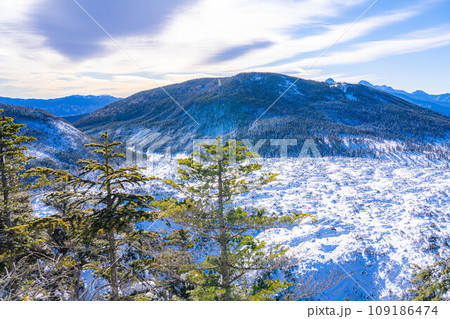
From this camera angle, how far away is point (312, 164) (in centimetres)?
3516

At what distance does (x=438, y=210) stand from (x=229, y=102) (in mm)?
91164

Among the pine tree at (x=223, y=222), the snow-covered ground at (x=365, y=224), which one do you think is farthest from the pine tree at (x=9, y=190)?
the snow-covered ground at (x=365, y=224)

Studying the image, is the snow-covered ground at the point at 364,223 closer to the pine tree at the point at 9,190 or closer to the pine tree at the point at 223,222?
the pine tree at the point at 223,222

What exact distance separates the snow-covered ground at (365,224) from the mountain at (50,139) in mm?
39324

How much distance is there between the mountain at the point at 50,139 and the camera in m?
42.1

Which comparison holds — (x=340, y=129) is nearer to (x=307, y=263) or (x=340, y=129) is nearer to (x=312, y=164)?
(x=312, y=164)

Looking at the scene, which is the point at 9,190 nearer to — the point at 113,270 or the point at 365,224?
the point at 113,270

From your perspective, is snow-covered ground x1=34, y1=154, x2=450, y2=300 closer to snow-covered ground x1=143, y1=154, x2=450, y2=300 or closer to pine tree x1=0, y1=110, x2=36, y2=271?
snow-covered ground x1=143, y1=154, x2=450, y2=300

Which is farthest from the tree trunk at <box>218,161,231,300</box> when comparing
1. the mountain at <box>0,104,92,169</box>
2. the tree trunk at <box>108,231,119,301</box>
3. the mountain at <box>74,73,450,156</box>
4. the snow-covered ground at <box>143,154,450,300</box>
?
the mountain at <box>0,104,92,169</box>

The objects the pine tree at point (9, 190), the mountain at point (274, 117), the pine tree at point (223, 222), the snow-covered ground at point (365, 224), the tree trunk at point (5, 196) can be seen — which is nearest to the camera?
the pine tree at point (223, 222)

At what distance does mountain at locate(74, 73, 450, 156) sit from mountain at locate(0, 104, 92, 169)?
17.9m

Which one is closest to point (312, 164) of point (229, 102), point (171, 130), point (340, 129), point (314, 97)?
point (340, 129)

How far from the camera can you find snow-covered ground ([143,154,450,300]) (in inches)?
458

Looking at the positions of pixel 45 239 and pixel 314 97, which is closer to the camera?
pixel 45 239
